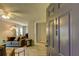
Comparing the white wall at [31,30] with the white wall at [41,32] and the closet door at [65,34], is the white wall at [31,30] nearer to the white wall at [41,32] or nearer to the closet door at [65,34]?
the white wall at [41,32]

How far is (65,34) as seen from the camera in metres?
1.17

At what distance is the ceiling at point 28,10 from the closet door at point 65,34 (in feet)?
0.77

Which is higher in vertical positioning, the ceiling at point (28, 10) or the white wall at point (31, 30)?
the ceiling at point (28, 10)

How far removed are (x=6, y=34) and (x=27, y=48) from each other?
0.96 feet

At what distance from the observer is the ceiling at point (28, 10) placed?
1.27 m

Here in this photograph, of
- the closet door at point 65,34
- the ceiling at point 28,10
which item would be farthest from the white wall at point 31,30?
the closet door at point 65,34

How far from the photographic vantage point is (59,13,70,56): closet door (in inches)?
44.4

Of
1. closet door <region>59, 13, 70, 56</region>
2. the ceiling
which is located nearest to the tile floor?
closet door <region>59, 13, 70, 56</region>

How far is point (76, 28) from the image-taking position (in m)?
1.08

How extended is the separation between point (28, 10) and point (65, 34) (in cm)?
51

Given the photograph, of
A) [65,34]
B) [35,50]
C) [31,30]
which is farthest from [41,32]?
[65,34]

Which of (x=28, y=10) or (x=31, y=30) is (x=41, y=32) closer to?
(x=31, y=30)

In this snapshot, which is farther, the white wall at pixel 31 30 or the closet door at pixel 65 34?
the white wall at pixel 31 30

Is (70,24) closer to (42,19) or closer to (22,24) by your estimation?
(42,19)
